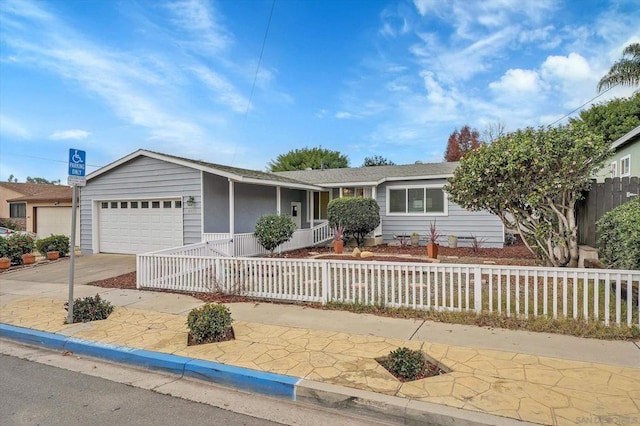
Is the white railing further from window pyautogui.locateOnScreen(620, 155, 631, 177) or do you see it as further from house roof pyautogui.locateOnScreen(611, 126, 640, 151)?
window pyautogui.locateOnScreen(620, 155, 631, 177)

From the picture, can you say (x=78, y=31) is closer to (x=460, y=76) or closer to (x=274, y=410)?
(x=274, y=410)

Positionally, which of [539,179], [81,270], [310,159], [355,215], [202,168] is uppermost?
[310,159]

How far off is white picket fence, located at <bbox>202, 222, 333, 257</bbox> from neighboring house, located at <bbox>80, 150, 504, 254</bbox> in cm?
36

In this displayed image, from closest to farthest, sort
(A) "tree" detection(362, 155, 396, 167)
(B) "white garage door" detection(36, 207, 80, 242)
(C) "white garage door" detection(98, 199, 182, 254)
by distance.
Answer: (C) "white garage door" detection(98, 199, 182, 254) < (B) "white garage door" detection(36, 207, 80, 242) < (A) "tree" detection(362, 155, 396, 167)

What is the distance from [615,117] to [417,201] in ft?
57.3

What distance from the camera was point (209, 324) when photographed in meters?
4.60

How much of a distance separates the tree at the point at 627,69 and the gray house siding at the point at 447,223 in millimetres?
9997

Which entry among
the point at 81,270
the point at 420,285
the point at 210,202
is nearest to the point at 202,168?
the point at 210,202

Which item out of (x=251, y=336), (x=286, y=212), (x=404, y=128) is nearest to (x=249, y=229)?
(x=286, y=212)

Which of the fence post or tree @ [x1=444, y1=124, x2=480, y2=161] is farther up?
tree @ [x1=444, y1=124, x2=480, y2=161]

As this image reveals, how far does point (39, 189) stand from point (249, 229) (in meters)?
29.8

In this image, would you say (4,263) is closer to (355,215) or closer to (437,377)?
(355,215)

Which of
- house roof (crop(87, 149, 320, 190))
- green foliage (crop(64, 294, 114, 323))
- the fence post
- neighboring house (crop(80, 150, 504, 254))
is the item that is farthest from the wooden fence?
green foliage (crop(64, 294, 114, 323))

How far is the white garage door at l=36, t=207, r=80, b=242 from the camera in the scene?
1967 cm
